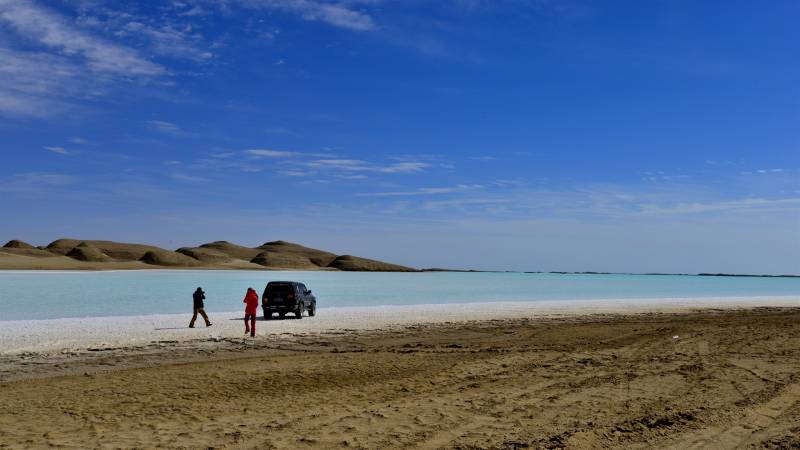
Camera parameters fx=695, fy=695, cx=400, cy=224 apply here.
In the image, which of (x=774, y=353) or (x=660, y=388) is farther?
(x=774, y=353)

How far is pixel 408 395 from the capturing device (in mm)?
11719

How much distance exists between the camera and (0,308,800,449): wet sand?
8836mm

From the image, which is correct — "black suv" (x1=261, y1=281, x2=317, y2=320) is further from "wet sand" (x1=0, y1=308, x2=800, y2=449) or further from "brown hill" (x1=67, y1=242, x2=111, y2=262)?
"brown hill" (x1=67, y1=242, x2=111, y2=262)

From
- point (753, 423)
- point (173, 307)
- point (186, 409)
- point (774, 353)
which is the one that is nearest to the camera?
point (753, 423)

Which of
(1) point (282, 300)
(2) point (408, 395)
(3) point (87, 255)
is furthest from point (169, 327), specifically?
(3) point (87, 255)

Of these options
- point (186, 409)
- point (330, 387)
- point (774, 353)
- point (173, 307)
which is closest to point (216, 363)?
point (330, 387)

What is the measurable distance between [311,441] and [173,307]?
31.9 meters

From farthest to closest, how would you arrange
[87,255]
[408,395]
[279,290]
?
[87,255] < [279,290] < [408,395]

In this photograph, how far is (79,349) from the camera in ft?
59.2

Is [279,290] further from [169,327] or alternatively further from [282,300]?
[169,327]

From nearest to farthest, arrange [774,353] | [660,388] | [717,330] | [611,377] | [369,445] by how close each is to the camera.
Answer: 1. [369,445]
2. [660,388]
3. [611,377]
4. [774,353]
5. [717,330]

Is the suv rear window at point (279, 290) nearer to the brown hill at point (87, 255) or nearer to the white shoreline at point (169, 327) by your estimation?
the white shoreline at point (169, 327)

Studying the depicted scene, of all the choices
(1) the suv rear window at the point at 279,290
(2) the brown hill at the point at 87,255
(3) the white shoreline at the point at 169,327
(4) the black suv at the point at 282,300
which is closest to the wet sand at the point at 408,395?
(3) the white shoreline at the point at 169,327

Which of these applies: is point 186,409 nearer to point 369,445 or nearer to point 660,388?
point 369,445
